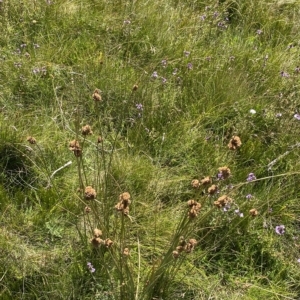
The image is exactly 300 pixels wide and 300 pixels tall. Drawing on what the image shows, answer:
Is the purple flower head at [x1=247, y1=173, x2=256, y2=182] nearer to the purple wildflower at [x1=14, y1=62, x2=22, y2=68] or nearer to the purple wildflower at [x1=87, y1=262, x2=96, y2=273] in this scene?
the purple wildflower at [x1=87, y1=262, x2=96, y2=273]

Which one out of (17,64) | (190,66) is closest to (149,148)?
(190,66)

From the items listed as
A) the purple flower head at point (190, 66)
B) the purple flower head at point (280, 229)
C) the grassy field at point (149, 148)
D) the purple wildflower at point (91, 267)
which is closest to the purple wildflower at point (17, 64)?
the grassy field at point (149, 148)

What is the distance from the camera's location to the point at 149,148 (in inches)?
116

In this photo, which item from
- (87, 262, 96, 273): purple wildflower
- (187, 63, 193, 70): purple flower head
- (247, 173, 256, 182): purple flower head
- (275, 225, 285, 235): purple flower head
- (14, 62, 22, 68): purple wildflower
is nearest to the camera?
(87, 262, 96, 273): purple wildflower

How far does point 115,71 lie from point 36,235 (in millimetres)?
1364

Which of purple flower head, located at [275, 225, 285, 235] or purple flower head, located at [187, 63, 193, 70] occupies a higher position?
purple flower head, located at [187, 63, 193, 70]

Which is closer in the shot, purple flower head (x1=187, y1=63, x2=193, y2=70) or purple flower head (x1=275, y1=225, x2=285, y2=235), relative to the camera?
purple flower head (x1=275, y1=225, x2=285, y2=235)

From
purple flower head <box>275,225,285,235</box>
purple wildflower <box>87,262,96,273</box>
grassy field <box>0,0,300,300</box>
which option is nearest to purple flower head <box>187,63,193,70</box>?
grassy field <box>0,0,300,300</box>

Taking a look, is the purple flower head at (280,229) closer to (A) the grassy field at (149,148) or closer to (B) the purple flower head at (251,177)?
(A) the grassy field at (149,148)

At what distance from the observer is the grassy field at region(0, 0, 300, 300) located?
224cm

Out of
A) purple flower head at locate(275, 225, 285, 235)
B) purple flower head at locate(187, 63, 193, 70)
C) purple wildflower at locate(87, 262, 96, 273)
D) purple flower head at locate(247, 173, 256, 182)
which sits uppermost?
purple flower head at locate(187, 63, 193, 70)

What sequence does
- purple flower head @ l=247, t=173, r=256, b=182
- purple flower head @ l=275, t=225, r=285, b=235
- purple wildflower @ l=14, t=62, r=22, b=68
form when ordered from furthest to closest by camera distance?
purple wildflower @ l=14, t=62, r=22, b=68 < purple flower head @ l=247, t=173, r=256, b=182 < purple flower head @ l=275, t=225, r=285, b=235

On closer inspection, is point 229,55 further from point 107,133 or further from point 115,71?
point 107,133

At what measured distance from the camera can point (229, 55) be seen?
354 cm
